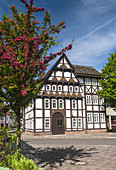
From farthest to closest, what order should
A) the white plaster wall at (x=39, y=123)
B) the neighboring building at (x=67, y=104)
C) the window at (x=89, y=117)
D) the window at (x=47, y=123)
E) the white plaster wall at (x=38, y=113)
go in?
the window at (x=89, y=117)
the neighboring building at (x=67, y=104)
the window at (x=47, y=123)
the white plaster wall at (x=38, y=113)
the white plaster wall at (x=39, y=123)

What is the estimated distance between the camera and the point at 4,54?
294 inches

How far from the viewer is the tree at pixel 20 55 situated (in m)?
7.63

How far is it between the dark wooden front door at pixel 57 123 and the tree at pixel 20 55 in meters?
23.2

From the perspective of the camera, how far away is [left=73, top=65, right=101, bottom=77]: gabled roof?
113 ft

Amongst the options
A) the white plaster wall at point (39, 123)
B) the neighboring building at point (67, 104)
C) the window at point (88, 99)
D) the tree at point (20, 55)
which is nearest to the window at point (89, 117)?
the neighboring building at point (67, 104)

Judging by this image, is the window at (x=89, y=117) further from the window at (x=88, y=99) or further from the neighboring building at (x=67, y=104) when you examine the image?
the window at (x=88, y=99)

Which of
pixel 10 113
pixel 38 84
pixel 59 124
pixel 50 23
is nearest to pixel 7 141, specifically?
pixel 10 113

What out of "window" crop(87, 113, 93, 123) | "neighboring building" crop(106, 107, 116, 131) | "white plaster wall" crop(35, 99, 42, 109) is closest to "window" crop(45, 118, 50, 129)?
"white plaster wall" crop(35, 99, 42, 109)

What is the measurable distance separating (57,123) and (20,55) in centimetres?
2464

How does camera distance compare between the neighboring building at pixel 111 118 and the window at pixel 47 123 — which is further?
the neighboring building at pixel 111 118

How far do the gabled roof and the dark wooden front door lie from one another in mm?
8333

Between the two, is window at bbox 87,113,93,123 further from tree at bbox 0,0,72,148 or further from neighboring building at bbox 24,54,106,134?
tree at bbox 0,0,72,148

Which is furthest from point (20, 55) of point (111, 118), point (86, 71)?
point (111, 118)

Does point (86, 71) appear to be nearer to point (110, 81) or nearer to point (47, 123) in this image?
point (110, 81)
